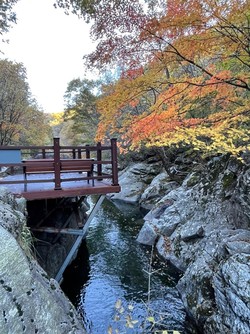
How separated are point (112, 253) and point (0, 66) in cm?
1618

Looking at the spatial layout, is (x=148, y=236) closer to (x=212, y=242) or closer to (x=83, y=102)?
(x=212, y=242)

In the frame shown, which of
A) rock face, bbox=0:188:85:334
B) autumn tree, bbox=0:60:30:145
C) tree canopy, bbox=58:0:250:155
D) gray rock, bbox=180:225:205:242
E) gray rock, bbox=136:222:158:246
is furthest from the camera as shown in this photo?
autumn tree, bbox=0:60:30:145

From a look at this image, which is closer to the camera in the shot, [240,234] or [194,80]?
[240,234]

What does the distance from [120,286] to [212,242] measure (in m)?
2.94

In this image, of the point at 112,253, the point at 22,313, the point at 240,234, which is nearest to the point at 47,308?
the point at 22,313

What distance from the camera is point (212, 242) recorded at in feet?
20.8

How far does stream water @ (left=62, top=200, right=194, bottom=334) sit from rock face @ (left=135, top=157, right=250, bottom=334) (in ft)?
1.77

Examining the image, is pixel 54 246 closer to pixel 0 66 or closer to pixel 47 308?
pixel 47 308

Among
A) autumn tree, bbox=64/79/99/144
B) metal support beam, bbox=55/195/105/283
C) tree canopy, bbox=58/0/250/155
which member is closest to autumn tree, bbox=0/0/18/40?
tree canopy, bbox=58/0/250/155

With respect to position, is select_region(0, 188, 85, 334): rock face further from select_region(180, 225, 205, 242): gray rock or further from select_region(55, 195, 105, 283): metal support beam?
select_region(180, 225, 205, 242): gray rock

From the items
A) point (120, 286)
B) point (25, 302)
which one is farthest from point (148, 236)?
point (25, 302)

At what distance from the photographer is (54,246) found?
7605mm

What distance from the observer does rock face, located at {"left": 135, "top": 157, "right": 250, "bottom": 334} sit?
14.8 feet

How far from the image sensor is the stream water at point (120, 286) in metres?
5.70
